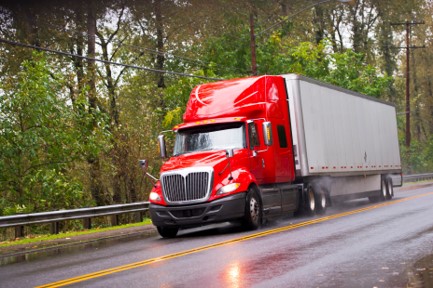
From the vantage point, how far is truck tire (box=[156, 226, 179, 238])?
18.4 metres

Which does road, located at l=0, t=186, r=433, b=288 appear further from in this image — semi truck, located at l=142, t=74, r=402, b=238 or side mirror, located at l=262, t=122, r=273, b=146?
side mirror, located at l=262, t=122, r=273, b=146

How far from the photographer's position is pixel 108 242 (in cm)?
1784

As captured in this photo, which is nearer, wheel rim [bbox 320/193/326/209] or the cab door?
the cab door

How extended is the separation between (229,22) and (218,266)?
1202 inches

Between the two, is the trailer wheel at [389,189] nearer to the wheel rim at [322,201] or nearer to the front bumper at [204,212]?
the wheel rim at [322,201]

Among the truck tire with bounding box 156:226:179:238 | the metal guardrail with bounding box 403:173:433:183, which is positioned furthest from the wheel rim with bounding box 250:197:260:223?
the metal guardrail with bounding box 403:173:433:183

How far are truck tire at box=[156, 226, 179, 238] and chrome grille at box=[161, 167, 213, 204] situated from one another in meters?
0.87

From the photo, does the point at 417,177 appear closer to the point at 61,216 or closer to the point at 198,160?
the point at 61,216

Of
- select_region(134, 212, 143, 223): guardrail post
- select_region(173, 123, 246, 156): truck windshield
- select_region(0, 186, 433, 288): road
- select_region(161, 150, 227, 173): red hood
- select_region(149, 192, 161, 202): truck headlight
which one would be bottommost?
select_region(0, 186, 433, 288): road

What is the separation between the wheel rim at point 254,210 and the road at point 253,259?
14.3 inches

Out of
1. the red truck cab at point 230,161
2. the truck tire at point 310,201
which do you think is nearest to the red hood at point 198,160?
the red truck cab at point 230,161

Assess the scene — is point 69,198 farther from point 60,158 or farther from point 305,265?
point 305,265

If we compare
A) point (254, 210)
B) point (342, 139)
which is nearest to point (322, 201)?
point (342, 139)

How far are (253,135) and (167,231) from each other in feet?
10.6
